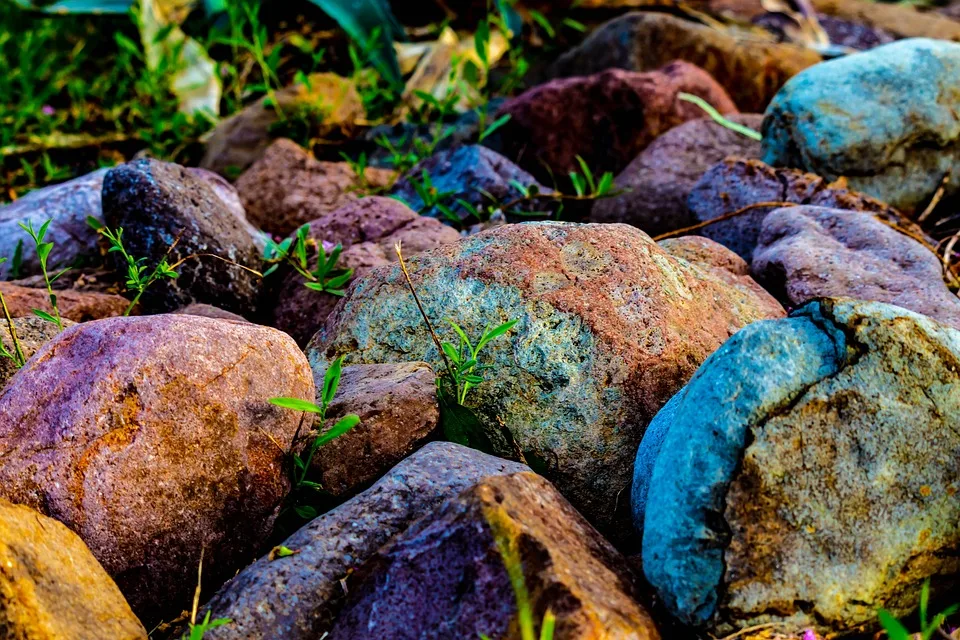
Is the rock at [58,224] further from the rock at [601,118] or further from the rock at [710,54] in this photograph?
the rock at [710,54]

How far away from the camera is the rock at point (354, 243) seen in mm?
2799

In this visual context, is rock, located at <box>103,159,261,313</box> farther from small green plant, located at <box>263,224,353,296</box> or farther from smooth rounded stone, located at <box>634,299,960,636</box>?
smooth rounded stone, located at <box>634,299,960,636</box>

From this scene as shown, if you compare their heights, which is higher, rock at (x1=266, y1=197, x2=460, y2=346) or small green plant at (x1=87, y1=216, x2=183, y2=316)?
small green plant at (x1=87, y1=216, x2=183, y2=316)

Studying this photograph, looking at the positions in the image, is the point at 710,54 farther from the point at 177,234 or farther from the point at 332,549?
the point at 332,549

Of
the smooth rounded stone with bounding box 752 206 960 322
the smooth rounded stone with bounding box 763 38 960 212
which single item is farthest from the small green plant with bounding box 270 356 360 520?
the smooth rounded stone with bounding box 763 38 960 212

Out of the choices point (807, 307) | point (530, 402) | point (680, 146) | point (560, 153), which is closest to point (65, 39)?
point (560, 153)

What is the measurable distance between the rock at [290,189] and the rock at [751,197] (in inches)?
57.1

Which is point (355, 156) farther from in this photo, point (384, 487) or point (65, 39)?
point (384, 487)

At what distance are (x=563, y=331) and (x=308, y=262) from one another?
1.14m

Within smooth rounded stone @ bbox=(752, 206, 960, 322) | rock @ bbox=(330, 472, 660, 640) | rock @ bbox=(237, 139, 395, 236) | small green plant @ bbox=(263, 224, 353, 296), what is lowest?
rock @ bbox=(237, 139, 395, 236)

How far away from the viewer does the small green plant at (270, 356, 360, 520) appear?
1.84 meters

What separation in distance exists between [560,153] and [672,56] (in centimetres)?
118

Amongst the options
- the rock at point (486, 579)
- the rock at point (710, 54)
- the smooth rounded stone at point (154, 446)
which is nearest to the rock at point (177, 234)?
the smooth rounded stone at point (154, 446)

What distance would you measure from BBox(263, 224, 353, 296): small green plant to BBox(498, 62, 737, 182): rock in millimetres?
1552
